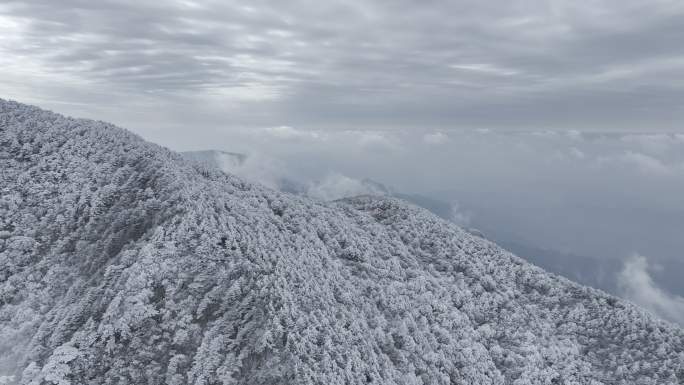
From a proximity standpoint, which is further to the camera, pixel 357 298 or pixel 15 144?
pixel 15 144

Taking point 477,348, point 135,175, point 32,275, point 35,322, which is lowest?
point 477,348

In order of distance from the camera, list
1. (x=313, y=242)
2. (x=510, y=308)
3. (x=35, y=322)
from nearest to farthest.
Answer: (x=35, y=322)
(x=313, y=242)
(x=510, y=308)

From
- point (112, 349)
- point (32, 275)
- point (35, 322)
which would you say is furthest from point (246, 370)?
point (32, 275)

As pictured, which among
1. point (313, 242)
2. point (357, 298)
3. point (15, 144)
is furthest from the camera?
point (15, 144)

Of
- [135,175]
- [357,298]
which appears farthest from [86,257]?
[357,298]

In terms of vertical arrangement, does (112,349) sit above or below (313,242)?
below

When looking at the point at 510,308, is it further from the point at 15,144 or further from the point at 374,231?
the point at 15,144

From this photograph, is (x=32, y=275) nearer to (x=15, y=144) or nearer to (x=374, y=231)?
(x=15, y=144)
